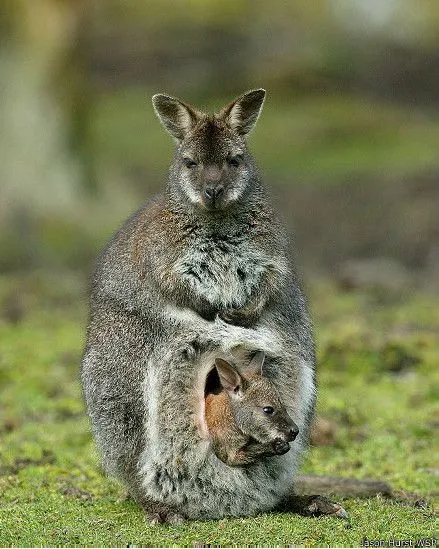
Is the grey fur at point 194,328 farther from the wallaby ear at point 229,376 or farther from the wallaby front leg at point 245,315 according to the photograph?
the wallaby ear at point 229,376

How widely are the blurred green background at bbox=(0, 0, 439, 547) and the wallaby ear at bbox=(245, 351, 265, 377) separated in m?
0.80

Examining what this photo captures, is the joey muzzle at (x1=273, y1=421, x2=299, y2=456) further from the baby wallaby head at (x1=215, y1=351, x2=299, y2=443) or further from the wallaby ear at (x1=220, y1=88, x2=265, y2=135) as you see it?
the wallaby ear at (x1=220, y1=88, x2=265, y2=135)

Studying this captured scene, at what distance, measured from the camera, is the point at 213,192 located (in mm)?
6730

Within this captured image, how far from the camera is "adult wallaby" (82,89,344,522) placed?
6637mm

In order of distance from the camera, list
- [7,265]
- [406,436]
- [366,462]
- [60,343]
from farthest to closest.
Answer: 1. [7,265]
2. [60,343]
3. [406,436]
4. [366,462]

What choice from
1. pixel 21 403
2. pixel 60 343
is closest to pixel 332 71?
pixel 60 343

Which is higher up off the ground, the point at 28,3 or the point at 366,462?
the point at 28,3

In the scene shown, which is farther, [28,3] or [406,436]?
[28,3]

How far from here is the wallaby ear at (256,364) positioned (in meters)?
6.71

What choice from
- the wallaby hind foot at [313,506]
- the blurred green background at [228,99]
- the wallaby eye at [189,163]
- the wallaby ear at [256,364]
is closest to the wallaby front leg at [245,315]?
the wallaby ear at [256,364]

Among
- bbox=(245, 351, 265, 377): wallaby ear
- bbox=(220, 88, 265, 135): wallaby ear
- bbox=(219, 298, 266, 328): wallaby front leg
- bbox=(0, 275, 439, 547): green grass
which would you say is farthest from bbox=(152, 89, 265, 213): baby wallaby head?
bbox=(0, 275, 439, 547): green grass

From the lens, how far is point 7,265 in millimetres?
17141

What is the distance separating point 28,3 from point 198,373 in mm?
12629

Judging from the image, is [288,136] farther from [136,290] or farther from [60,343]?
[136,290]
